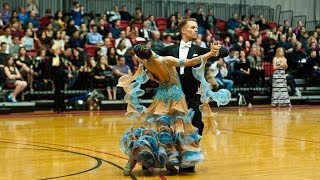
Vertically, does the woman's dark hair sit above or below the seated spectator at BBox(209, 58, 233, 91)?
above

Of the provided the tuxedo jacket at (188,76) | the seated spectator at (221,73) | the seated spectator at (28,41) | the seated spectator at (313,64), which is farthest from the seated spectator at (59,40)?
the tuxedo jacket at (188,76)

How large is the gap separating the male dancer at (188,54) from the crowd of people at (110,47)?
6.84m

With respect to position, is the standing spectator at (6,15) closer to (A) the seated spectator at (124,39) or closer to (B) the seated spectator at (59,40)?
(B) the seated spectator at (59,40)

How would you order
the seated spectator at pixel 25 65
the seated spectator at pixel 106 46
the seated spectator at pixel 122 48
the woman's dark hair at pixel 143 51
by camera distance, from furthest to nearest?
the seated spectator at pixel 122 48 → the seated spectator at pixel 106 46 → the seated spectator at pixel 25 65 → the woman's dark hair at pixel 143 51

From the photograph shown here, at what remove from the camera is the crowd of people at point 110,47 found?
55.1 ft

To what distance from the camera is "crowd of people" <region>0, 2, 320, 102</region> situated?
1680cm

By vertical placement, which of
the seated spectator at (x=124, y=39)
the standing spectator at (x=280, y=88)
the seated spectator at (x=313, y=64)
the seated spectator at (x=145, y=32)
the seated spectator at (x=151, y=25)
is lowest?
the standing spectator at (x=280, y=88)

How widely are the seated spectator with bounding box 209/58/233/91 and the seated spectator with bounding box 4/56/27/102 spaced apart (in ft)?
19.0

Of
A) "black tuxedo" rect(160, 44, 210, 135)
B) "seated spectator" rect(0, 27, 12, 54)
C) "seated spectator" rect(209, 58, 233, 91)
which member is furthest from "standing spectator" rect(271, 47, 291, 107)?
"black tuxedo" rect(160, 44, 210, 135)

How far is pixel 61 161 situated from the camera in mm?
7668

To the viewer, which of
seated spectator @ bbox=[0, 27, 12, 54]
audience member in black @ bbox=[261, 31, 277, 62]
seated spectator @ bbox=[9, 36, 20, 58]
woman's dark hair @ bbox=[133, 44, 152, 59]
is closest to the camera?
woman's dark hair @ bbox=[133, 44, 152, 59]

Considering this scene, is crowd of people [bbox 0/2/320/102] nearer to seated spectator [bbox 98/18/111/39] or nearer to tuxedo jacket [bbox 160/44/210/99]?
seated spectator [bbox 98/18/111/39]

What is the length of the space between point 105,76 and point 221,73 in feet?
13.0

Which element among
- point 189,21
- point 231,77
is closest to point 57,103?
point 231,77
